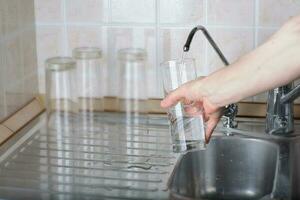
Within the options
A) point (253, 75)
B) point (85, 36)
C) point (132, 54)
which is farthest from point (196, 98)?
point (85, 36)

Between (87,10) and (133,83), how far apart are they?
23cm

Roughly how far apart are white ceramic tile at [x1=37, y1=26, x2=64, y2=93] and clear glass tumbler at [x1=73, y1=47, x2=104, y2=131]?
7cm

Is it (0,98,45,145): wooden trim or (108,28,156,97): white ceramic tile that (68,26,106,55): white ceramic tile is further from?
(0,98,45,145): wooden trim

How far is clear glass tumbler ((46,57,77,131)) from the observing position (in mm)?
1424

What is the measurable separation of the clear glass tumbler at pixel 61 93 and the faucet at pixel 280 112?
450 millimetres

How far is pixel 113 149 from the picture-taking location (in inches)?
53.5

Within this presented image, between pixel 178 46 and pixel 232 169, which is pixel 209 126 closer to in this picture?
pixel 232 169

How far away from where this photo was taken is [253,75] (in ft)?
3.23

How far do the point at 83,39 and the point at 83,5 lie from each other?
0.08 metres

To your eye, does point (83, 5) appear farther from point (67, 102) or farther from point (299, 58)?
point (299, 58)

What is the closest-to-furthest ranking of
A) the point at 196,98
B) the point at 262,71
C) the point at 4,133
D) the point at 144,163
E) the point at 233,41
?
the point at 262,71 < the point at 196,98 < the point at 144,163 < the point at 4,133 < the point at 233,41

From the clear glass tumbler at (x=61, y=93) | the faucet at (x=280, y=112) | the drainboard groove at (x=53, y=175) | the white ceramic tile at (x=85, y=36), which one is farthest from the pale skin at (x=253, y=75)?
the white ceramic tile at (x=85, y=36)

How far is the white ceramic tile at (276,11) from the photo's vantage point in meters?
1.44

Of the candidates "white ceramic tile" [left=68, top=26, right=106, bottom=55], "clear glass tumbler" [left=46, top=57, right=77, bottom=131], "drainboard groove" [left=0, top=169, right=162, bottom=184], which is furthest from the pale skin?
"white ceramic tile" [left=68, top=26, right=106, bottom=55]
